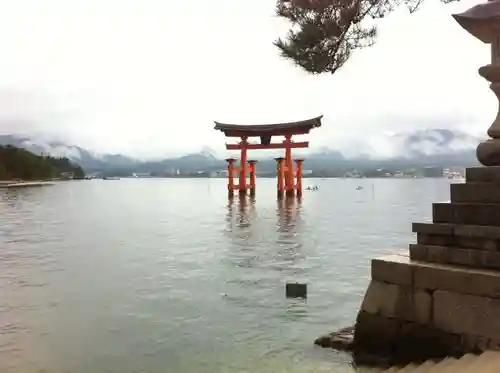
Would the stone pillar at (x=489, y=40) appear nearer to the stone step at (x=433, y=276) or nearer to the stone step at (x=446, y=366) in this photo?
the stone step at (x=433, y=276)

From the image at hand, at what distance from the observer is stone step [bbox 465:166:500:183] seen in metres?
5.62

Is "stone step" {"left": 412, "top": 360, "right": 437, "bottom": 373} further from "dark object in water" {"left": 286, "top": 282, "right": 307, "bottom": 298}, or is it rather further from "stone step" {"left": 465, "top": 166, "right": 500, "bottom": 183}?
"dark object in water" {"left": 286, "top": 282, "right": 307, "bottom": 298}

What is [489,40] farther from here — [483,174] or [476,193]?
[476,193]

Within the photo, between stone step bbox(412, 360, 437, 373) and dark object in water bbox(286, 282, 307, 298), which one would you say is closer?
stone step bbox(412, 360, 437, 373)

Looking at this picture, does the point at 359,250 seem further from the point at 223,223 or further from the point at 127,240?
the point at 223,223

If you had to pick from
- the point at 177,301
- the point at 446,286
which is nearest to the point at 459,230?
the point at 446,286

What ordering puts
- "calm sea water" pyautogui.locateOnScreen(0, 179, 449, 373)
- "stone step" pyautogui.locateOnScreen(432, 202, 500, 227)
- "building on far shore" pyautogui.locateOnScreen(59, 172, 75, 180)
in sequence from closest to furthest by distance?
"stone step" pyautogui.locateOnScreen(432, 202, 500, 227)
"calm sea water" pyautogui.locateOnScreen(0, 179, 449, 373)
"building on far shore" pyautogui.locateOnScreen(59, 172, 75, 180)

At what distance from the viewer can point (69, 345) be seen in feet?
Answer: 26.1

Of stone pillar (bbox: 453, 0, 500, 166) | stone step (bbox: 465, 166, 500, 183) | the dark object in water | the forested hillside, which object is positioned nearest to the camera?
stone step (bbox: 465, 166, 500, 183)

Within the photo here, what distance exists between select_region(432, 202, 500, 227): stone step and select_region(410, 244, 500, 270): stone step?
0.91 feet

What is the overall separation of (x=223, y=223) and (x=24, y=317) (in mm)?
19193

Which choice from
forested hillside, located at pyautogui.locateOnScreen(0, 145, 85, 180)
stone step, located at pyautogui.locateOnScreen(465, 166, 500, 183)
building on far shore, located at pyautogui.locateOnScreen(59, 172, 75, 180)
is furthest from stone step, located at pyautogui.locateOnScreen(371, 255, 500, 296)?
building on far shore, located at pyautogui.locateOnScreen(59, 172, 75, 180)

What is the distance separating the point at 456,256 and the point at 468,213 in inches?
17.1

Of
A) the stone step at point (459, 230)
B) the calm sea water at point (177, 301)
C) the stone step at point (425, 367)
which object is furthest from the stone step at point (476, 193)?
the calm sea water at point (177, 301)
